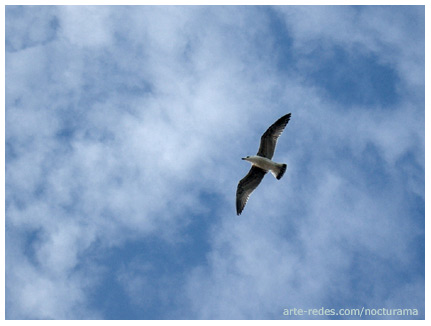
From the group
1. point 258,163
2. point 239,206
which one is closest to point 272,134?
point 258,163

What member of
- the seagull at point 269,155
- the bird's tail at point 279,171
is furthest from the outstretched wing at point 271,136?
the bird's tail at point 279,171

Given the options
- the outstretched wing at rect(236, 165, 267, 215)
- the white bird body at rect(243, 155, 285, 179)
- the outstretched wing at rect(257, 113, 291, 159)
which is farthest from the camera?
the outstretched wing at rect(236, 165, 267, 215)

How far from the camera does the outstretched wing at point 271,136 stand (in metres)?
26.4

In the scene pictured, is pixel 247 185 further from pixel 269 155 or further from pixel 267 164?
pixel 269 155

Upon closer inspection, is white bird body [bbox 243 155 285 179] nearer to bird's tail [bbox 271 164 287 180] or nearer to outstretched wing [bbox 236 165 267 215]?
bird's tail [bbox 271 164 287 180]

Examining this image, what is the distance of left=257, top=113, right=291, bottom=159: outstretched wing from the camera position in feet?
86.6

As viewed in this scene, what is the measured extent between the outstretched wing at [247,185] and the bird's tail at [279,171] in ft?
2.70

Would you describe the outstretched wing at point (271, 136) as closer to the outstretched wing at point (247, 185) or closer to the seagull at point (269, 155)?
the seagull at point (269, 155)

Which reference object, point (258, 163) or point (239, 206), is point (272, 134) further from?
point (239, 206)

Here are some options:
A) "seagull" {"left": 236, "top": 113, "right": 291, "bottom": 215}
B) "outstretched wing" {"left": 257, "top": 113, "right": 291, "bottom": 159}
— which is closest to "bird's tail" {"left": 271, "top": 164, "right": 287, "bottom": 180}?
"seagull" {"left": 236, "top": 113, "right": 291, "bottom": 215}

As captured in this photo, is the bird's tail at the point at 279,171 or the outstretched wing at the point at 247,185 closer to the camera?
the bird's tail at the point at 279,171

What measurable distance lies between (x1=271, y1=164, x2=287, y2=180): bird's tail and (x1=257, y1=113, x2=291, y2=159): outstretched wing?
0.77m

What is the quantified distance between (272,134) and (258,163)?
1.65 meters

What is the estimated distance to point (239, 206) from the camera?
27.9 meters
